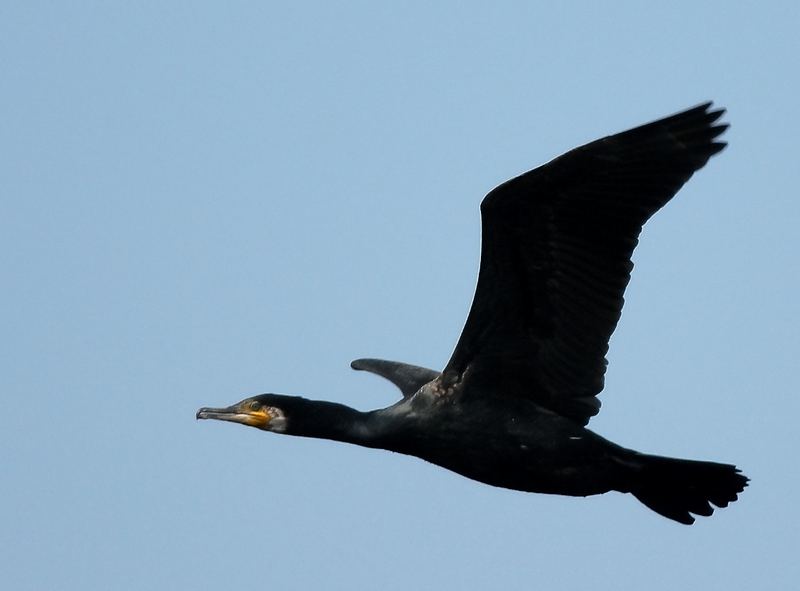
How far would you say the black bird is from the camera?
9211 millimetres

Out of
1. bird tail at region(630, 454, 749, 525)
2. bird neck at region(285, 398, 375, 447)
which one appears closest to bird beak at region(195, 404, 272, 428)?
bird neck at region(285, 398, 375, 447)

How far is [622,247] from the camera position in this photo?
9422 millimetres

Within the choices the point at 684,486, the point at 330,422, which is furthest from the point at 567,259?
the point at 330,422

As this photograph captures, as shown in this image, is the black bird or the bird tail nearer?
the black bird

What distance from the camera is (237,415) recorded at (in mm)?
10062

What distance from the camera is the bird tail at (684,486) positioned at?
31.6 feet

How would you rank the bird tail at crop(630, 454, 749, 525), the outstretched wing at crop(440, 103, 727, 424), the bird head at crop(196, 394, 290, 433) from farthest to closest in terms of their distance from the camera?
the bird head at crop(196, 394, 290, 433) < the bird tail at crop(630, 454, 749, 525) < the outstretched wing at crop(440, 103, 727, 424)

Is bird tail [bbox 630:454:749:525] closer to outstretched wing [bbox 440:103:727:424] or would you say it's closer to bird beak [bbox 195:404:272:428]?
outstretched wing [bbox 440:103:727:424]

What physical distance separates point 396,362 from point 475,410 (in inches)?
86.7

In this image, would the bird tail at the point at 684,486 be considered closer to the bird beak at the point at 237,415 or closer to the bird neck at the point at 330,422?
the bird neck at the point at 330,422

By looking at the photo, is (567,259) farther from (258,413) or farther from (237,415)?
(237,415)

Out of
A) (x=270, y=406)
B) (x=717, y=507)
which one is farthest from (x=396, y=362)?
(x=717, y=507)

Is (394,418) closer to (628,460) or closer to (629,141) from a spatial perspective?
(628,460)

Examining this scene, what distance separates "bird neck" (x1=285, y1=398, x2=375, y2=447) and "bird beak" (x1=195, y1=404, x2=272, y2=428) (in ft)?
0.50
